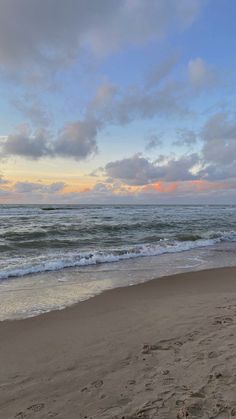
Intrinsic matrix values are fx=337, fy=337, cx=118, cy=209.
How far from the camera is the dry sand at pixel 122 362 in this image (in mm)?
2971

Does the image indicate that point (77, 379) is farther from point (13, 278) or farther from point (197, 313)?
point (13, 278)

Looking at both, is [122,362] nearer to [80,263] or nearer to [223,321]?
[223,321]

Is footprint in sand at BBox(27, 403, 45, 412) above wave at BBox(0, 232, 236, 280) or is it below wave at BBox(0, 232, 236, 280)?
above

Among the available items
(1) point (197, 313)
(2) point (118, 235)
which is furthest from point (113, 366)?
(2) point (118, 235)

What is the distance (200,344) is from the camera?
4.30 metres

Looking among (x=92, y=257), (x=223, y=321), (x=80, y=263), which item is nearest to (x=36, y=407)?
(x=223, y=321)

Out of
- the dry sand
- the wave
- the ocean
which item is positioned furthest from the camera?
the wave

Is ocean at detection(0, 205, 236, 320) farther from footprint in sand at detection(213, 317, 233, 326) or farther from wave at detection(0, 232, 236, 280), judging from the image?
footprint in sand at detection(213, 317, 233, 326)

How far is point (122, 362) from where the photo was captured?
387 centimetres

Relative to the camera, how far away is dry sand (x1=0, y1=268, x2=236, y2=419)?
297cm

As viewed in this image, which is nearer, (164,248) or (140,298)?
(140,298)

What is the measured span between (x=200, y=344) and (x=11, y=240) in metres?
14.3

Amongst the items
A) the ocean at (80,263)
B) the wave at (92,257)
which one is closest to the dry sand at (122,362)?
the ocean at (80,263)

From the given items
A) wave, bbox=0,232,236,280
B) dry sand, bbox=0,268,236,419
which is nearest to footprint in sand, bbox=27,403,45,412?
dry sand, bbox=0,268,236,419
